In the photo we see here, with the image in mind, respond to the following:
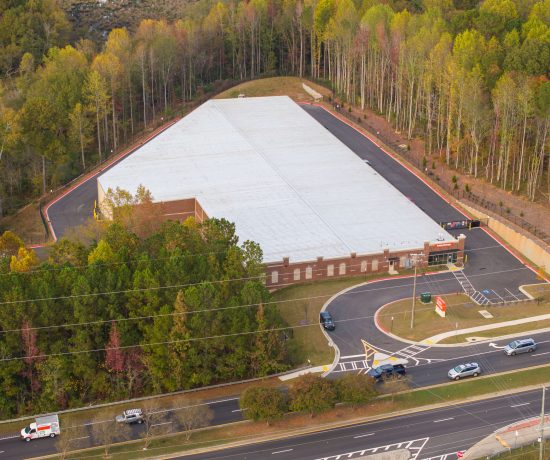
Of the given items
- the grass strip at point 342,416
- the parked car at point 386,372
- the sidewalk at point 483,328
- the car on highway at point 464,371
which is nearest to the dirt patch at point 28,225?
the grass strip at point 342,416

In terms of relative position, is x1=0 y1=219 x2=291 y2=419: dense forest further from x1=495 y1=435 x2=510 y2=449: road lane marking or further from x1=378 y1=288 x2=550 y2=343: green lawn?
x1=495 y1=435 x2=510 y2=449: road lane marking

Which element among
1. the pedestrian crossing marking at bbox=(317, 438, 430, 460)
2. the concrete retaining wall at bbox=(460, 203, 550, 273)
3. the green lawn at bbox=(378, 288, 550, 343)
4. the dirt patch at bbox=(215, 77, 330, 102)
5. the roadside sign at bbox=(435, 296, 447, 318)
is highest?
the dirt patch at bbox=(215, 77, 330, 102)

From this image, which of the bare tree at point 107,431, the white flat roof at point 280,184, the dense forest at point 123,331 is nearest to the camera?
the bare tree at point 107,431

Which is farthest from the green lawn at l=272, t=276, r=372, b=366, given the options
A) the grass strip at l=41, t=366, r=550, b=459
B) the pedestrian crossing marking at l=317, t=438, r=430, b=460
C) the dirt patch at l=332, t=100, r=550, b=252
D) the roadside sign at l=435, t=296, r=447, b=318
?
the dirt patch at l=332, t=100, r=550, b=252

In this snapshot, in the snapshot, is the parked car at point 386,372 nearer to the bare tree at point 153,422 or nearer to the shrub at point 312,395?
the shrub at point 312,395

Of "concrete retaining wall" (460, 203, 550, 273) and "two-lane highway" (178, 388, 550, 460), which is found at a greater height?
"concrete retaining wall" (460, 203, 550, 273)

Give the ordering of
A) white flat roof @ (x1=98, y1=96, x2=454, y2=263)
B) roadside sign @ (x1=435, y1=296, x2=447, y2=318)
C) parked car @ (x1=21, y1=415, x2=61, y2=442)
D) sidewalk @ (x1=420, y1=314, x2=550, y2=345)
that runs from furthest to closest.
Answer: white flat roof @ (x1=98, y1=96, x2=454, y2=263), roadside sign @ (x1=435, y1=296, x2=447, y2=318), sidewalk @ (x1=420, y1=314, x2=550, y2=345), parked car @ (x1=21, y1=415, x2=61, y2=442)

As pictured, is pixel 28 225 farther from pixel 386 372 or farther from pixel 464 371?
pixel 464 371
